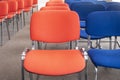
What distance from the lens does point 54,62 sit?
2.22m

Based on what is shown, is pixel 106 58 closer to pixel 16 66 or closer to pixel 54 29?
pixel 54 29

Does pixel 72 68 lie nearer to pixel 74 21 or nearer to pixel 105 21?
pixel 74 21

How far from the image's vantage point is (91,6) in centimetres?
440

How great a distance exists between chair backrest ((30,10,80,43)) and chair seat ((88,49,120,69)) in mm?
341

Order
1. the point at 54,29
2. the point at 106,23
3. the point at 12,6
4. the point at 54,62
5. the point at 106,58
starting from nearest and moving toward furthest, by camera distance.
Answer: the point at 54,62 < the point at 106,58 < the point at 54,29 < the point at 106,23 < the point at 12,6

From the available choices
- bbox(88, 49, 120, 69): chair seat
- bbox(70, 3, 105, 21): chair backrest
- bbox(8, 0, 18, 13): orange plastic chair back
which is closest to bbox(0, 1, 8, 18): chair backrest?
bbox(8, 0, 18, 13): orange plastic chair back

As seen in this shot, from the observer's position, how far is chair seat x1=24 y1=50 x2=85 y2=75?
6.81ft

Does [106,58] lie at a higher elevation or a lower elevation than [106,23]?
lower

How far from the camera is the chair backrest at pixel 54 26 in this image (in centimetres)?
270

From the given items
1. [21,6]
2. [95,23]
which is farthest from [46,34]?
[21,6]

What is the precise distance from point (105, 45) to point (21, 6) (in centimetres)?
294

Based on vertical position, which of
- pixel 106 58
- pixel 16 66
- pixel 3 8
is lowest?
pixel 16 66

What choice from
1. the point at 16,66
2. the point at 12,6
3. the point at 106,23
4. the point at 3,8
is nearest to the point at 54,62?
the point at 106,23

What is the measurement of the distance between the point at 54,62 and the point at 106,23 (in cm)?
109
